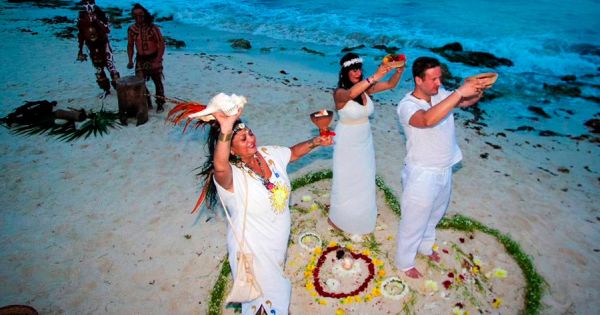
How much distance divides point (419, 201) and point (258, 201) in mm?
Result: 2132

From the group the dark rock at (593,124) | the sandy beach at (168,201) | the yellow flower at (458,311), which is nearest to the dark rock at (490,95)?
the sandy beach at (168,201)

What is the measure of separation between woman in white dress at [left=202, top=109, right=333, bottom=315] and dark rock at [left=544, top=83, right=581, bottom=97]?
1484 cm

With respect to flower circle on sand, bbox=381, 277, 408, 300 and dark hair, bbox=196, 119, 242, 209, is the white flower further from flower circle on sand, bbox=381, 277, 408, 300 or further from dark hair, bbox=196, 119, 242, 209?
dark hair, bbox=196, 119, 242, 209

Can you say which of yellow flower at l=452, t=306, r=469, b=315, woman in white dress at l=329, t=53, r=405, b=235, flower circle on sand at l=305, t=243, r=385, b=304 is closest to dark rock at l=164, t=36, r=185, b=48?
woman in white dress at l=329, t=53, r=405, b=235

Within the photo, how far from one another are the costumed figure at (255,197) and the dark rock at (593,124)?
11108mm

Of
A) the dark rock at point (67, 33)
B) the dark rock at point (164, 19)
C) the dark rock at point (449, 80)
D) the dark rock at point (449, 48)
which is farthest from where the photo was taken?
the dark rock at point (164, 19)

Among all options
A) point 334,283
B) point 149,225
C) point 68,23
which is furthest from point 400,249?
point 68,23

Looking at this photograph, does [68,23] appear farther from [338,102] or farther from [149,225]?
[338,102]

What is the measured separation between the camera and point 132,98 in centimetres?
958

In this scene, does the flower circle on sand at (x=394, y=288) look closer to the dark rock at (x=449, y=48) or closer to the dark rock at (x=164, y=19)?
the dark rock at (x=449, y=48)

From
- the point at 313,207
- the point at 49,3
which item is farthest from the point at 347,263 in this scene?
the point at 49,3

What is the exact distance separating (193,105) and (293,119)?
281 inches

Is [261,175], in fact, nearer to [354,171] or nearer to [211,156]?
[211,156]

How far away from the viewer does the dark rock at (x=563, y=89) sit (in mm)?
14491
